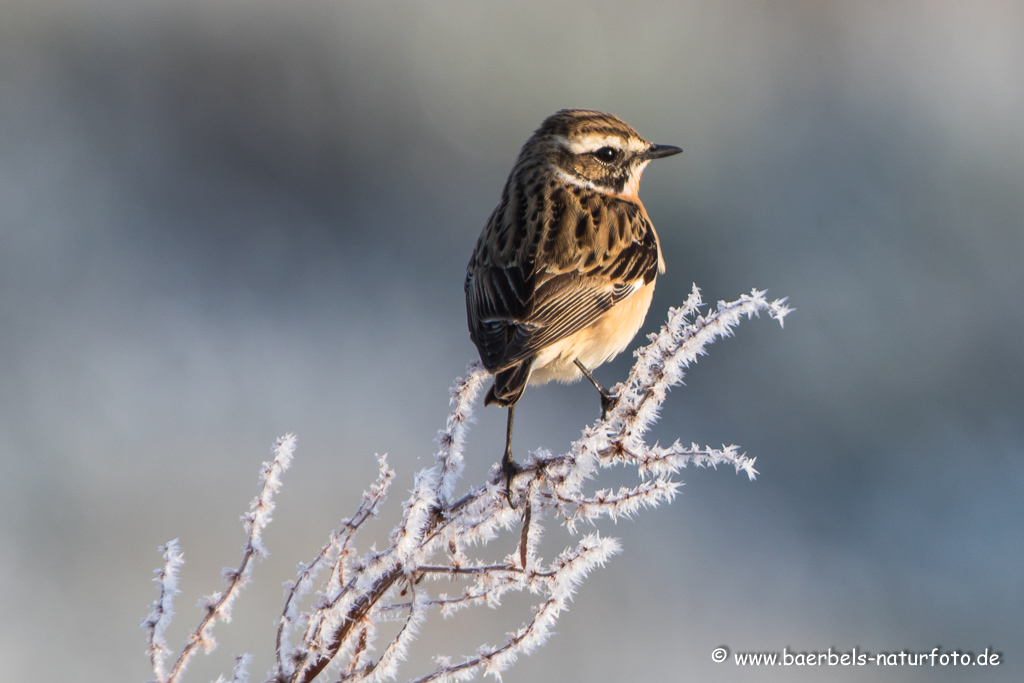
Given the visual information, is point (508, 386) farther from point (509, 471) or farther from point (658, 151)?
point (658, 151)

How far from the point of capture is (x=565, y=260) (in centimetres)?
364

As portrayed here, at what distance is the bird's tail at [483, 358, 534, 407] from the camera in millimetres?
2930

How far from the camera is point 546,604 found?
2.01 m

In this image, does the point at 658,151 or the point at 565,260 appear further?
the point at 658,151

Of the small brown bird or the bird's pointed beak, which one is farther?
the bird's pointed beak

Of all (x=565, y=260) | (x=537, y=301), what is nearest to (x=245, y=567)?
(x=537, y=301)

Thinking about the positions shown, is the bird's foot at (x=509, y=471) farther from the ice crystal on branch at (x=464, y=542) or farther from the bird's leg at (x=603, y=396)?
the bird's leg at (x=603, y=396)

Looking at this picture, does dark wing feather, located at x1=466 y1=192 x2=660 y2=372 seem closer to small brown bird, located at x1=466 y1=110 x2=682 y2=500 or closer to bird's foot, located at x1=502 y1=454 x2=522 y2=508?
small brown bird, located at x1=466 y1=110 x2=682 y2=500

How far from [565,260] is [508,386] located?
2.87 feet

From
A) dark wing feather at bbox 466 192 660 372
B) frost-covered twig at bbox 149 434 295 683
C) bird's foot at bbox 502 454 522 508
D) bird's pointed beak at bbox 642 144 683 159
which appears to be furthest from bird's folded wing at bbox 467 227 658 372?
frost-covered twig at bbox 149 434 295 683

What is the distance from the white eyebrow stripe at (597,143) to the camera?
4273 millimetres

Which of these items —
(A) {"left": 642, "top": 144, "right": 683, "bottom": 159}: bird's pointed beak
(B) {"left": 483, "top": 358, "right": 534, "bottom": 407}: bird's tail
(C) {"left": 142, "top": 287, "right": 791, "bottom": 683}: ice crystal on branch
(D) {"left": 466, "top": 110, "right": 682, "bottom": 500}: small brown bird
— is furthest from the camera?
→ (A) {"left": 642, "top": 144, "right": 683, "bottom": 159}: bird's pointed beak

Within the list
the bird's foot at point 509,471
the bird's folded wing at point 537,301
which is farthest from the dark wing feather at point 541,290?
the bird's foot at point 509,471

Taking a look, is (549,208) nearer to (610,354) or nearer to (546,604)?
(610,354)
